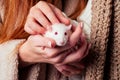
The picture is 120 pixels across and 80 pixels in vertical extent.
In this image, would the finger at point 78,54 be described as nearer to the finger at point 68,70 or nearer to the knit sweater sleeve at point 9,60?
the finger at point 68,70

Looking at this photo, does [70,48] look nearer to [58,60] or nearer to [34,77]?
[58,60]

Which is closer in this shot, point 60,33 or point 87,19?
point 60,33

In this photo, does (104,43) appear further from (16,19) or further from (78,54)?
(16,19)

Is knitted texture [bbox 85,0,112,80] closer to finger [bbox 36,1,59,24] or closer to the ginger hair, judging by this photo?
finger [bbox 36,1,59,24]

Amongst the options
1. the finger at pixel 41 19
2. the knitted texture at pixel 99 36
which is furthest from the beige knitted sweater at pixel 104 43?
the finger at pixel 41 19

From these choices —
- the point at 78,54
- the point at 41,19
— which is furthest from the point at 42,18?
the point at 78,54

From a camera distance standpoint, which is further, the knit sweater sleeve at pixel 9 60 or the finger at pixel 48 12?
the knit sweater sleeve at pixel 9 60

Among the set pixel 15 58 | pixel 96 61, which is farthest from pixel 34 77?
pixel 96 61
